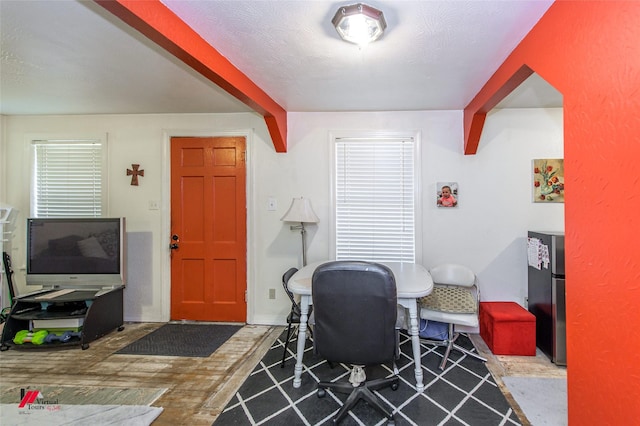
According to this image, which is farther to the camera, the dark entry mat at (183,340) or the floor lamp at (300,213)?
the floor lamp at (300,213)

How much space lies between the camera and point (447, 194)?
9.82 feet

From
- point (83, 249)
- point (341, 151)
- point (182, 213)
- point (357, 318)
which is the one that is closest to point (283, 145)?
point (341, 151)

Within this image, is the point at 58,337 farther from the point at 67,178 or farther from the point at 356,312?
the point at 356,312

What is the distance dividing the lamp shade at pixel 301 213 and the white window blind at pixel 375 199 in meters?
0.40

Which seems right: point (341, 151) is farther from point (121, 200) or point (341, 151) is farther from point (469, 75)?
point (121, 200)

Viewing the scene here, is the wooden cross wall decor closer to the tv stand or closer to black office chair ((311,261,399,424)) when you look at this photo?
the tv stand

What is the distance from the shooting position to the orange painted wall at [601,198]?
100 centimetres

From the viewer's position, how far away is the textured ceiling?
146cm

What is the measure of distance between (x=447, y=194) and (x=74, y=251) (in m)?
3.79

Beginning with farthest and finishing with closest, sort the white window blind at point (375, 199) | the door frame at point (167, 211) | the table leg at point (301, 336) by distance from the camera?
1. the door frame at point (167, 211)
2. the white window blind at point (375, 199)
3. the table leg at point (301, 336)

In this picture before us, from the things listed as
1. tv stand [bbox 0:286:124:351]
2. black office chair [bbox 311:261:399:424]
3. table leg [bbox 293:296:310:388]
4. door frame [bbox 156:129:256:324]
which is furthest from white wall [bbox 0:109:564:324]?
black office chair [bbox 311:261:399:424]

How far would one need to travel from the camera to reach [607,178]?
42.9 inches

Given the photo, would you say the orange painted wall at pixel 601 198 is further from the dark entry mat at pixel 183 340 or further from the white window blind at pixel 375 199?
the dark entry mat at pixel 183 340

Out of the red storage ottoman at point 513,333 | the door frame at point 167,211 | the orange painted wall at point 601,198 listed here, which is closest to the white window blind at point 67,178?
the door frame at point 167,211
